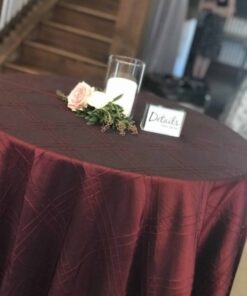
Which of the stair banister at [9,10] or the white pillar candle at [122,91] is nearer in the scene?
the white pillar candle at [122,91]

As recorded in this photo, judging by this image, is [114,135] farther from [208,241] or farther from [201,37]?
[201,37]

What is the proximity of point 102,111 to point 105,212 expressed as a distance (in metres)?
0.35

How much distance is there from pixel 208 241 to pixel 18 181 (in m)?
0.56

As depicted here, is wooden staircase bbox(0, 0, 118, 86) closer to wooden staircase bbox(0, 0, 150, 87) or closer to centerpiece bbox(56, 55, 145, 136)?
wooden staircase bbox(0, 0, 150, 87)

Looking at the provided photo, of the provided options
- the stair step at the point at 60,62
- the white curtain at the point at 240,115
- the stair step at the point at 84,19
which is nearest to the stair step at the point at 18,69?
the stair step at the point at 60,62

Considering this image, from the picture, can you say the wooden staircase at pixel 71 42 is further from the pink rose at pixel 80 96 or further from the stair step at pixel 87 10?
the pink rose at pixel 80 96

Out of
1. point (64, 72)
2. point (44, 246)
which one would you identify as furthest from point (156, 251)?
point (64, 72)

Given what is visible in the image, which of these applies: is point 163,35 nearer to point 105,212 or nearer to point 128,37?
point 128,37

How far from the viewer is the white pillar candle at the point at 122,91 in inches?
54.2

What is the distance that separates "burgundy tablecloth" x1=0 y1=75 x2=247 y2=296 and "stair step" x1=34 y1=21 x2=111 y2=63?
2386 mm

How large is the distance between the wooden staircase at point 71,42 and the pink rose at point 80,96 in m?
2.04

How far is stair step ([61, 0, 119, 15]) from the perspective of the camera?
12.5 ft

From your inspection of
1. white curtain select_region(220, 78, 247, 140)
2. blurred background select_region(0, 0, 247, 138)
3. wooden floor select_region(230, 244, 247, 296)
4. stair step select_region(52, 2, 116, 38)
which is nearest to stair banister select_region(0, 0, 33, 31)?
blurred background select_region(0, 0, 247, 138)

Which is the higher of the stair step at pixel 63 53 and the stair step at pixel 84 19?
the stair step at pixel 84 19
